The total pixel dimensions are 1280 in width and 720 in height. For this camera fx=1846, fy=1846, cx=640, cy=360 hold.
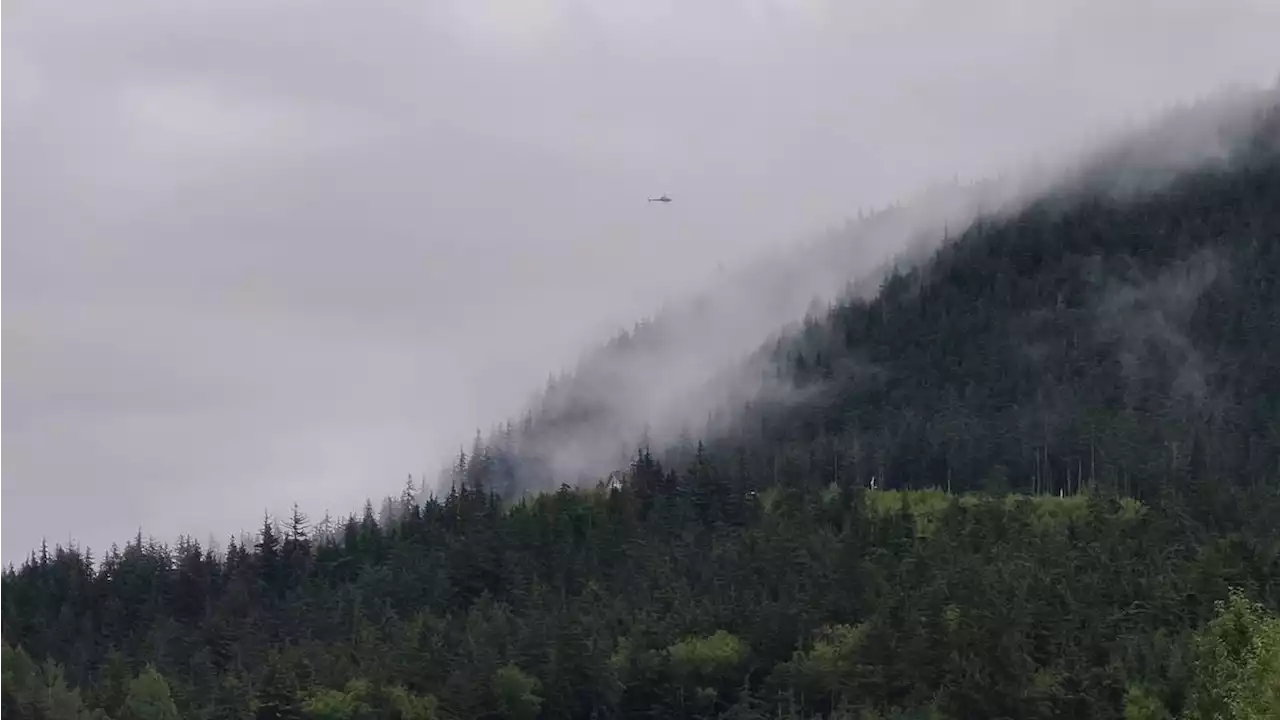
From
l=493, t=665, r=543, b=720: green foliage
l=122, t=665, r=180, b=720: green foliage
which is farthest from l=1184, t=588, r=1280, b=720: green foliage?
l=122, t=665, r=180, b=720: green foliage

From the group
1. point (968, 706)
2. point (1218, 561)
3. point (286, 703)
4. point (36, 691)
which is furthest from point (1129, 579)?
point (36, 691)

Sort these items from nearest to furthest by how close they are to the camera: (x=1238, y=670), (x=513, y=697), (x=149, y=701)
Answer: (x=1238, y=670), (x=149, y=701), (x=513, y=697)

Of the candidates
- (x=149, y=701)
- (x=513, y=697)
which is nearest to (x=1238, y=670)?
(x=513, y=697)

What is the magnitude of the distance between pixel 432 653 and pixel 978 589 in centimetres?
5601

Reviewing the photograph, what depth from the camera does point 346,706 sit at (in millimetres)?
173750

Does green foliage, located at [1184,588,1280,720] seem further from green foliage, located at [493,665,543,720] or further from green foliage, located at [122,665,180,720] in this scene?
→ green foliage, located at [122,665,180,720]

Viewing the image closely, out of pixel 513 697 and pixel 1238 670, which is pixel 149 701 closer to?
pixel 513 697

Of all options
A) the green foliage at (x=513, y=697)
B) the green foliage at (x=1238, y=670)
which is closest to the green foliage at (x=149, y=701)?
the green foliage at (x=513, y=697)

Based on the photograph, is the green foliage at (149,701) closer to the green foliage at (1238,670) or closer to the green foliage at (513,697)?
the green foliage at (513,697)

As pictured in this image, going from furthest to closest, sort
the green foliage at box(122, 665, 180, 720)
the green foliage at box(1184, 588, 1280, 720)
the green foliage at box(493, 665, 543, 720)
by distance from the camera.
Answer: the green foliage at box(493, 665, 543, 720), the green foliage at box(122, 665, 180, 720), the green foliage at box(1184, 588, 1280, 720)

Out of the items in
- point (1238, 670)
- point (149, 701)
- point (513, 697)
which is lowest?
point (513, 697)

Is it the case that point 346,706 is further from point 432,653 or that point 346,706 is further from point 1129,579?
point 1129,579

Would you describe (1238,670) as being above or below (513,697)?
above

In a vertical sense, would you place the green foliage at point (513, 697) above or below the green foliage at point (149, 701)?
below
